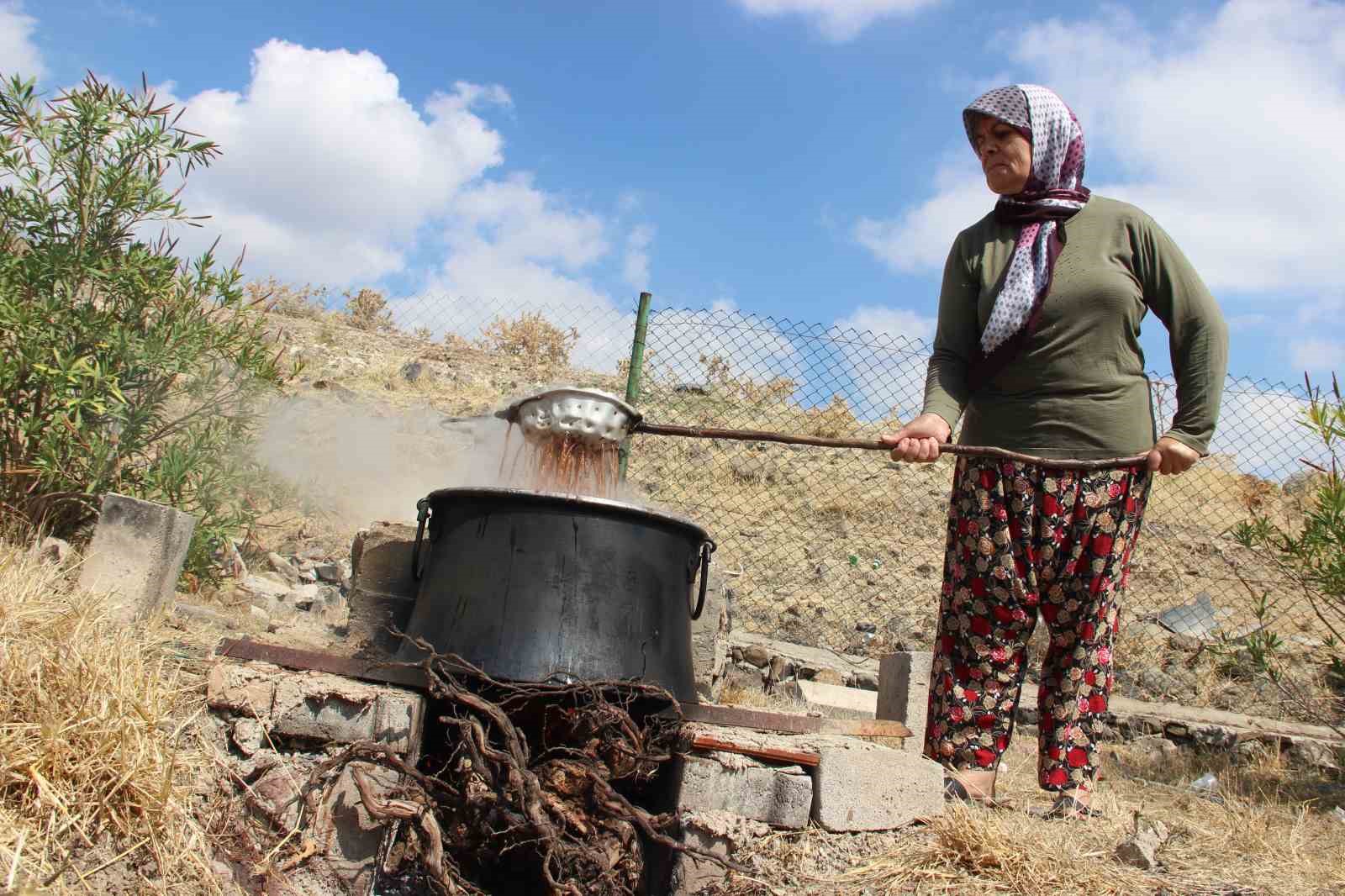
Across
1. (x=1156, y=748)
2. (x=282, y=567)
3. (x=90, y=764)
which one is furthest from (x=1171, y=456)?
(x=282, y=567)

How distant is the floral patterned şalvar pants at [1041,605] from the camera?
3.04 meters

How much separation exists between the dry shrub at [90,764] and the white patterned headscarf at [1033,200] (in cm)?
247

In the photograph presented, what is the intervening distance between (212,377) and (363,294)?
1084 cm

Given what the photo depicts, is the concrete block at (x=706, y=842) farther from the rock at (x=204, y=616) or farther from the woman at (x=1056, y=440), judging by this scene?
the rock at (x=204, y=616)

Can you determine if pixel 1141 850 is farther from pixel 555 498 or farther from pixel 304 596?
pixel 304 596

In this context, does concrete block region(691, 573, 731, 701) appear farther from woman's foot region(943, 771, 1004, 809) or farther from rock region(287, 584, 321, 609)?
rock region(287, 584, 321, 609)

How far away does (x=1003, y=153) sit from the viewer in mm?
3203

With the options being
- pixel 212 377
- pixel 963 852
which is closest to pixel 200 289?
pixel 212 377

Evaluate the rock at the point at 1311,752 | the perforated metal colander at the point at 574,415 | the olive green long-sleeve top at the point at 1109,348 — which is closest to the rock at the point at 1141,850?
the olive green long-sleeve top at the point at 1109,348

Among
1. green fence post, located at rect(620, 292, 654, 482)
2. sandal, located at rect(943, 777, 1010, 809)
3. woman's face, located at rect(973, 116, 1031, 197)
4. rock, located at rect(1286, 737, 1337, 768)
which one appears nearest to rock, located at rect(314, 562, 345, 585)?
green fence post, located at rect(620, 292, 654, 482)

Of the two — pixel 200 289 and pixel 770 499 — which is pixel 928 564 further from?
pixel 200 289

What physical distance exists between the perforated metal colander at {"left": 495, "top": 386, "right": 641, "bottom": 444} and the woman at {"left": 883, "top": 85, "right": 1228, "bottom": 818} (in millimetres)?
844

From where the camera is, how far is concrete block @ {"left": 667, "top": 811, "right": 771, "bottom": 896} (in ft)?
9.32

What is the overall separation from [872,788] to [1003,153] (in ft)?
6.16
